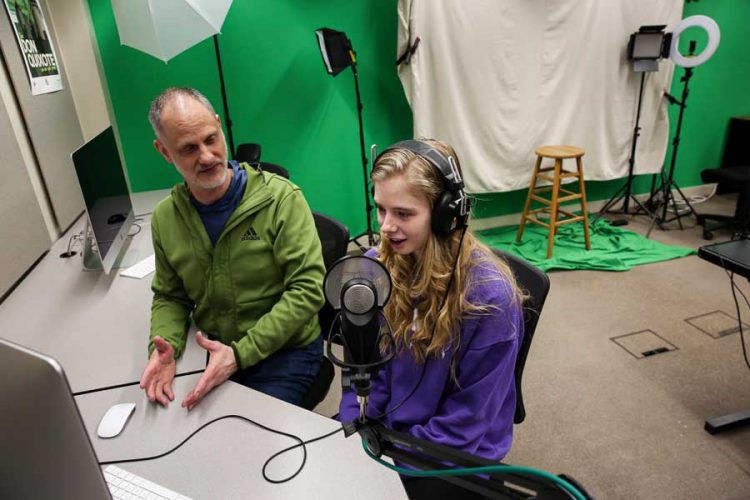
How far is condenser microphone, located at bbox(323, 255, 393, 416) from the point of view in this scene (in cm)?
56

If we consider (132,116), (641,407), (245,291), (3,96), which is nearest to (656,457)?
(641,407)

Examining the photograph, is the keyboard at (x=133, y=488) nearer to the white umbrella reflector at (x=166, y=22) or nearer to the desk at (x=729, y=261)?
the desk at (x=729, y=261)

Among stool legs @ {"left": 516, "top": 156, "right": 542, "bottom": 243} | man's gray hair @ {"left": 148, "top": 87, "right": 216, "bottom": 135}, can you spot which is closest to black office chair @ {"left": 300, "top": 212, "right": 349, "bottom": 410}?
man's gray hair @ {"left": 148, "top": 87, "right": 216, "bottom": 135}

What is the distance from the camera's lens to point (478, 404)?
3.32 ft

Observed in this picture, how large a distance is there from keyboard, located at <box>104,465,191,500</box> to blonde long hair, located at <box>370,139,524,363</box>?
0.54 meters

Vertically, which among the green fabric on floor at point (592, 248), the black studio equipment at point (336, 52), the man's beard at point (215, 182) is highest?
the black studio equipment at point (336, 52)

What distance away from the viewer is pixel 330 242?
5.28 feet

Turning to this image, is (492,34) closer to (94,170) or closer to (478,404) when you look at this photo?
(94,170)

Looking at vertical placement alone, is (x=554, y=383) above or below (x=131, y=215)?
below

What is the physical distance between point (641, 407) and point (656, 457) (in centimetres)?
28

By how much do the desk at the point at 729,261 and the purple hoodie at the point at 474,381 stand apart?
3.37 feet

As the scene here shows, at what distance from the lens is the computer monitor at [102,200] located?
1586 mm

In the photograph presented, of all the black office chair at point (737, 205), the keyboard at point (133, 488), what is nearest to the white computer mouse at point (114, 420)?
the keyboard at point (133, 488)

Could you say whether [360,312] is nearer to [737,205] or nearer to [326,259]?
[326,259]
